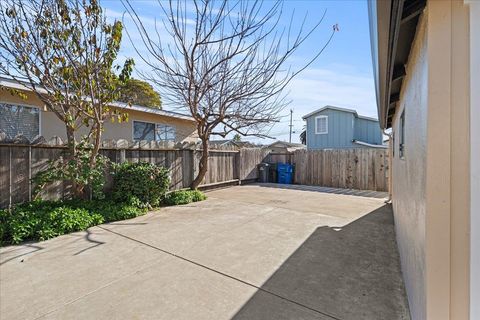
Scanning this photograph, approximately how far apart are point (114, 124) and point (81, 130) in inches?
42.6

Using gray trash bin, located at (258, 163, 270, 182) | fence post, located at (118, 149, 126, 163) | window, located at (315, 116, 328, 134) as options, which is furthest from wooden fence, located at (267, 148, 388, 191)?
fence post, located at (118, 149, 126, 163)

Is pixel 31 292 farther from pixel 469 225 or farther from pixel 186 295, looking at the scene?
pixel 469 225

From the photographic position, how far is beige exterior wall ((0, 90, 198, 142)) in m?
6.63

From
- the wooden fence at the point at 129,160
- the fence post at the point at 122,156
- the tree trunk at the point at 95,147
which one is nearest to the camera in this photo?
the wooden fence at the point at 129,160

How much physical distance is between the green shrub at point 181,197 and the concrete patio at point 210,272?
1774 millimetres

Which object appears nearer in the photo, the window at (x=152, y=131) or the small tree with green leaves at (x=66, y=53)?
the small tree with green leaves at (x=66, y=53)

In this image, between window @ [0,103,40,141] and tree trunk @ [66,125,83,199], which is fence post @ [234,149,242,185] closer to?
tree trunk @ [66,125,83,199]

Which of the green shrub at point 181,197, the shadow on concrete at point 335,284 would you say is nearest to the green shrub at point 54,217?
the green shrub at point 181,197

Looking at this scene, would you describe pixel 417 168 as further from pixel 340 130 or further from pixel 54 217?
pixel 340 130

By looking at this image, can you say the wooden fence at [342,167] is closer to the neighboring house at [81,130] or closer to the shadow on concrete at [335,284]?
the neighboring house at [81,130]

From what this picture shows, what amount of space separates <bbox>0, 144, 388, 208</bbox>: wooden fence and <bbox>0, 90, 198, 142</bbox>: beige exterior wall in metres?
1.91

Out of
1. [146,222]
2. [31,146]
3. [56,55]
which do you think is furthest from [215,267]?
[56,55]

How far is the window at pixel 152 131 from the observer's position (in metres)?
9.27

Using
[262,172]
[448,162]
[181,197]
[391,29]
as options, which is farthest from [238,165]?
[448,162]
